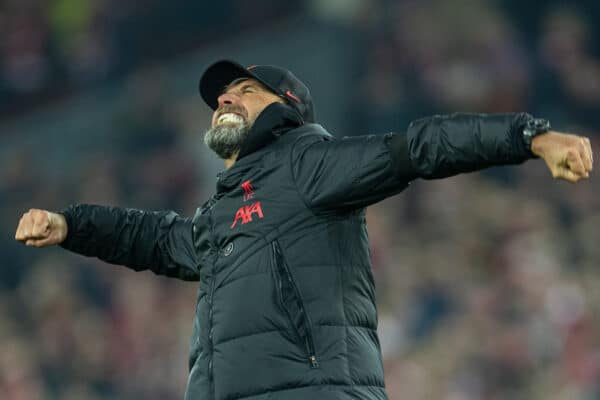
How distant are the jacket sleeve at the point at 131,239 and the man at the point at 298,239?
4.8 inches

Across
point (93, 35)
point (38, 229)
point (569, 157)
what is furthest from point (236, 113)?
point (93, 35)

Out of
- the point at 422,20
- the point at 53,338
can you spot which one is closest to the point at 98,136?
the point at 53,338

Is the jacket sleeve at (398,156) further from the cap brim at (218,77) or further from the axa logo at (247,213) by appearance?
the cap brim at (218,77)

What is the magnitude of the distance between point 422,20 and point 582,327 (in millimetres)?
3368

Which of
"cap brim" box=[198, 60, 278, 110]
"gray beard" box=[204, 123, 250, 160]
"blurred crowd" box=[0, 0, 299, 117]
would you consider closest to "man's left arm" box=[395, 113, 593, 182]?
"gray beard" box=[204, 123, 250, 160]

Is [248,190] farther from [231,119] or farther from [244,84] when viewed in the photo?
[244,84]

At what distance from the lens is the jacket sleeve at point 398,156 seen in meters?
3.04

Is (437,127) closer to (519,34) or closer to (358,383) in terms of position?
(358,383)

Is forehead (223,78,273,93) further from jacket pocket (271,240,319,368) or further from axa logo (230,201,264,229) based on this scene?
jacket pocket (271,240,319,368)

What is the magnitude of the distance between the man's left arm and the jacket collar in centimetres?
46

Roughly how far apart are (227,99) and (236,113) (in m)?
0.07

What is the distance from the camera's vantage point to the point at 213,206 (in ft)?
11.7

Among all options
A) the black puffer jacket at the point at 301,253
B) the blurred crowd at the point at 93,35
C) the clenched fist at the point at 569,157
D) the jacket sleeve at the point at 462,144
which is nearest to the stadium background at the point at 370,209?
the blurred crowd at the point at 93,35

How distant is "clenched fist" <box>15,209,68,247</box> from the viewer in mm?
3617
